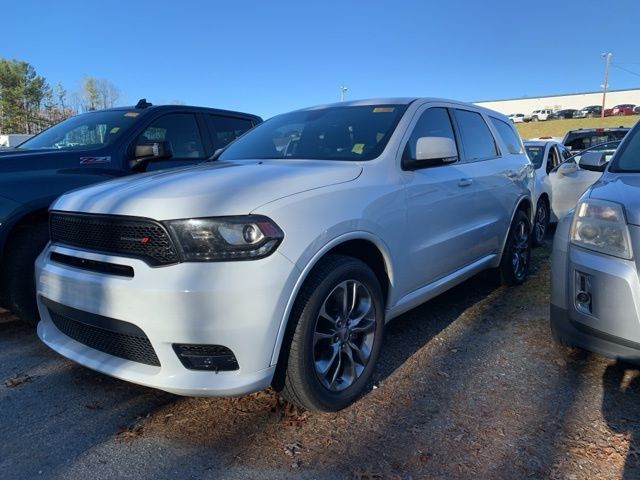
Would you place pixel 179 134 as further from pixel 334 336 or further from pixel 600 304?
pixel 600 304

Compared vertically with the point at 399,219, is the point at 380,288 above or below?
below

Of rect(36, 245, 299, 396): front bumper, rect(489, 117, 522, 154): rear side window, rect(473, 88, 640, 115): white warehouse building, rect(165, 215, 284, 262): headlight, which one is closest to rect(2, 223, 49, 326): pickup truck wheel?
rect(36, 245, 299, 396): front bumper

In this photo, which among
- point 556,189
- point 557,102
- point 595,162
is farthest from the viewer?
point 557,102

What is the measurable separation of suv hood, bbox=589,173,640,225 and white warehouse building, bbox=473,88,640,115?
7026 cm

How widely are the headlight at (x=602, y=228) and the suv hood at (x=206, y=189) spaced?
132 centimetres

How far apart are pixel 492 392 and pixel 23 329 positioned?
3620 millimetres

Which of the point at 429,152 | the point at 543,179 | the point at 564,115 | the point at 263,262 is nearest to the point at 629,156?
the point at 429,152

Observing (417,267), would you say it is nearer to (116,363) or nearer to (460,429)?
(460,429)

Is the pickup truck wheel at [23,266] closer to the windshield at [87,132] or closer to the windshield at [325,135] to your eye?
the windshield at [87,132]

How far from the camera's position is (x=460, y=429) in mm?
2492

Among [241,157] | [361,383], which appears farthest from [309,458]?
[241,157]

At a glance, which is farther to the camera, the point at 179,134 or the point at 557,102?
the point at 557,102

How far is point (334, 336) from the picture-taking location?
262 cm

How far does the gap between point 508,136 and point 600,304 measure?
3126 millimetres
